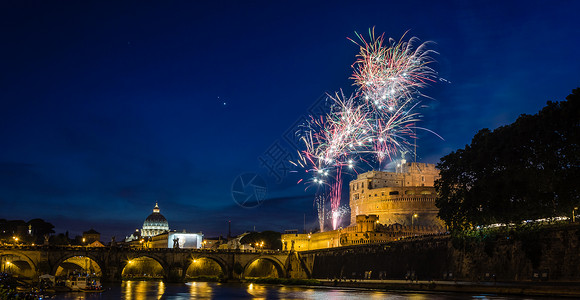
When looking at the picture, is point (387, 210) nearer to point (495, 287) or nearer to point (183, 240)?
point (495, 287)

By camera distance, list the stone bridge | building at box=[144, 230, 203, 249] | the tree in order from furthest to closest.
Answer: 1. building at box=[144, 230, 203, 249]
2. the stone bridge
3. the tree

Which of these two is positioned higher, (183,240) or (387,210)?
(387,210)

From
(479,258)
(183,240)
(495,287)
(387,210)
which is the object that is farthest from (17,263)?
(495,287)

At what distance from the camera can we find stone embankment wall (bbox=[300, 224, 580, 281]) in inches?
1518

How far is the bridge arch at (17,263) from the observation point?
7731cm

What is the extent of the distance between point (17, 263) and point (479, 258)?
7592 cm

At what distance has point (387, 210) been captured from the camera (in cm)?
11388

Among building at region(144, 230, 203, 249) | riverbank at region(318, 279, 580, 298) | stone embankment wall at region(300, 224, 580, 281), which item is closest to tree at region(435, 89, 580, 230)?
stone embankment wall at region(300, 224, 580, 281)

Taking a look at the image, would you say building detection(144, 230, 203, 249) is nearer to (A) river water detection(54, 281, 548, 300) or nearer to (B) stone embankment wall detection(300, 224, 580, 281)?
(B) stone embankment wall detection(300, 224, 580, 281)

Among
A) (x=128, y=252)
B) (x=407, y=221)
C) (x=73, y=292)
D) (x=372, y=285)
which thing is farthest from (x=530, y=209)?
(x=407, y=221)

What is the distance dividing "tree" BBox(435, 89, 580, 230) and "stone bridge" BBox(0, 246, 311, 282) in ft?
168

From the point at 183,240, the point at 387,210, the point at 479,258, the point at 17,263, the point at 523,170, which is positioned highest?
the point at 387,210

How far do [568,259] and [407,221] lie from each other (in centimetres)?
7361

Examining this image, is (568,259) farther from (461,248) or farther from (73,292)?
(73,292)
